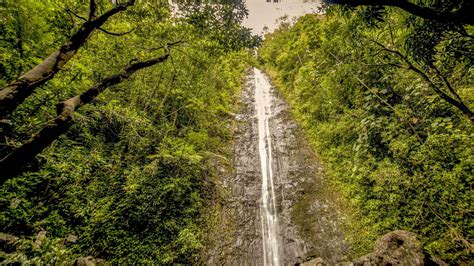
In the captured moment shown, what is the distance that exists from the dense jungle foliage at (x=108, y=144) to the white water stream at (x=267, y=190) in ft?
7.02

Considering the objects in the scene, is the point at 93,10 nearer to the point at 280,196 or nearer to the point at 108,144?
the point at 108,144

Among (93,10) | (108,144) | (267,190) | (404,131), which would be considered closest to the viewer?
(93,10)

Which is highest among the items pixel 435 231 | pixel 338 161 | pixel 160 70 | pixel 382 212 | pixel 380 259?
pixel 160 70

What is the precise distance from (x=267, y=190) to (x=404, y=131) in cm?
522

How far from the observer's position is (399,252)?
434cm

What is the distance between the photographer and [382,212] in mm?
5836

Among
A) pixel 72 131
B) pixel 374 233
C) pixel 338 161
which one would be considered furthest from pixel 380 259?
pixel 72 131

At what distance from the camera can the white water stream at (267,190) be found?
6711mm

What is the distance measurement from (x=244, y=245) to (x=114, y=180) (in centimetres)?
454

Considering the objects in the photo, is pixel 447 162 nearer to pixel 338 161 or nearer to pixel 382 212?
pixel 382 212

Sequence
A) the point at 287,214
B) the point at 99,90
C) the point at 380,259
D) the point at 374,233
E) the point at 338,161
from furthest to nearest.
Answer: the point at 338,161
the point at 287,214
the point at 374,233
the point at 380,259
the point at 99,90

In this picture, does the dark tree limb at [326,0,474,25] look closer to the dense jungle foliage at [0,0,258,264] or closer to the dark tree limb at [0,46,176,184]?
the dark tree limb at [0,46,176,184]

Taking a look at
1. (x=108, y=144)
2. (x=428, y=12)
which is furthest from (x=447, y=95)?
(x=108, y=144)

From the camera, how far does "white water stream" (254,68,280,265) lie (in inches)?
264
